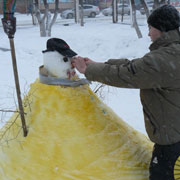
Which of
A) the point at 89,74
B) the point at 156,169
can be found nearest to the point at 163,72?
the point at 89,74

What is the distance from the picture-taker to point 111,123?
7.92 feet

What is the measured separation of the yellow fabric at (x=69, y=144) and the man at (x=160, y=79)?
1.22 ft

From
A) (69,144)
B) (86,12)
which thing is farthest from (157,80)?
(86,12)

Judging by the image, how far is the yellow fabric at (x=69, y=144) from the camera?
210cm

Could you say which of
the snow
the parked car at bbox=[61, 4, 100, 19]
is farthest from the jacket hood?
the parked car at bbox=[61, 4, 100, 19]

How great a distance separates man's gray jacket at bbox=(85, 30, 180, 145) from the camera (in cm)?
172

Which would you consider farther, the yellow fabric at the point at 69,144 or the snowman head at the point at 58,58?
the snowman head at the point at 58,58

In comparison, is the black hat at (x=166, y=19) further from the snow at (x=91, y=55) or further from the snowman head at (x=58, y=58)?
the snow at (x=91, y=55)

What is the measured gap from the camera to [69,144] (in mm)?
2170

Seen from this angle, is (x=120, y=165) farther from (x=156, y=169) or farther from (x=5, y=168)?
(x=5, y=168)

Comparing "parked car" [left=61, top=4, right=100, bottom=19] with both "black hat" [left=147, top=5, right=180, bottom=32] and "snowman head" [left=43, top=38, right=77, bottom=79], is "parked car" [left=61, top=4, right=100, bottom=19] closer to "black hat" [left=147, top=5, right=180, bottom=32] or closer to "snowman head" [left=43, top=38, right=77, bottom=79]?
"snowman head" [left=43, top=38, right=77, bottom=79]

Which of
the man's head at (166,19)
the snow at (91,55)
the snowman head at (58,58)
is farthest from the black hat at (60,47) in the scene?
the snow at (91,55)

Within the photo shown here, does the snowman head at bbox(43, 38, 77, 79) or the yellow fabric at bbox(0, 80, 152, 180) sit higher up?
the snowman head at bbox(43, 38, 77, 79)

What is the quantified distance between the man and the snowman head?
387 mm
